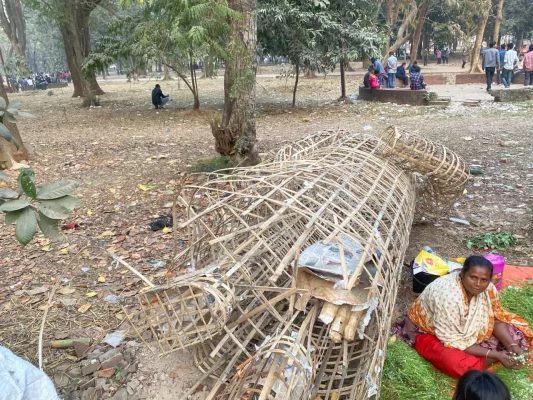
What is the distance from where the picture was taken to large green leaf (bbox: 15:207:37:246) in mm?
1359

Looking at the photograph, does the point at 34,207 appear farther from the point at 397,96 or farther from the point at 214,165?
the point at 397,96

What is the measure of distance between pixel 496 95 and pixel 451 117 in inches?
91.1

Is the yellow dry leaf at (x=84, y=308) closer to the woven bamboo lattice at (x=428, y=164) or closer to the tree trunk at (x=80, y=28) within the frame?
the woven bamboo lattice at (x=428, y=164)

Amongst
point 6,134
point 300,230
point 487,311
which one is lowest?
point 487,311

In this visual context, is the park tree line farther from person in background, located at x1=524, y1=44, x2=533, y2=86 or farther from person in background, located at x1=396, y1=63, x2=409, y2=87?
person in background, located at x1=524, y1=44, x2=533, y2=86

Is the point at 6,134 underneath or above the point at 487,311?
above

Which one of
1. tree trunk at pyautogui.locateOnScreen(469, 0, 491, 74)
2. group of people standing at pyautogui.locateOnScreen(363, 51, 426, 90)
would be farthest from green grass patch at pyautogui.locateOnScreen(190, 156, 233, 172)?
tree trunk at pyautogui.locateOnScreen(469, 0, 491, 74)

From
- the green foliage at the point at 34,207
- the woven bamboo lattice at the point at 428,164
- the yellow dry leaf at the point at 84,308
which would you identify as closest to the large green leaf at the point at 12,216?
the green foliage at the point at 34,207

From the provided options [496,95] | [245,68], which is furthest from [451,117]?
[245,68]

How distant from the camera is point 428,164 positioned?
3.21 meters

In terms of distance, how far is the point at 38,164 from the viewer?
6.06 meters

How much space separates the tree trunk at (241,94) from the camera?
4.98 m

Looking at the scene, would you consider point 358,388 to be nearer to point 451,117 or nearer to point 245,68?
point 245,68

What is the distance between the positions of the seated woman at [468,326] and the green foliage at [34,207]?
6.81 feet
